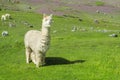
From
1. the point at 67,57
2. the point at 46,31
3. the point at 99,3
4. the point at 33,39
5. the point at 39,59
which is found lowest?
the point at 99,3

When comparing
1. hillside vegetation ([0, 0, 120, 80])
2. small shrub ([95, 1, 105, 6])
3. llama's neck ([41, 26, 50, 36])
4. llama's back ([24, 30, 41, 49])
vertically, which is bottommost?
small shrub ([95, 1, 105, 6])

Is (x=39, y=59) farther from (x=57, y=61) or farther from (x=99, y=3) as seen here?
(x=99, y=3)

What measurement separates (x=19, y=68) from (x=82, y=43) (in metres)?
12.2

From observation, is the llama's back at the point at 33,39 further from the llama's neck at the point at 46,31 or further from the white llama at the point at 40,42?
the llama's neck at the point at 46,31

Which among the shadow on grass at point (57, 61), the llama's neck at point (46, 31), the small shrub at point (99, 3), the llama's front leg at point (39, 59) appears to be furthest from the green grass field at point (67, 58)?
the small shrub at point (99, 3)

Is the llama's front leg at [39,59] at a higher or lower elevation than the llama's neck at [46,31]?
lower

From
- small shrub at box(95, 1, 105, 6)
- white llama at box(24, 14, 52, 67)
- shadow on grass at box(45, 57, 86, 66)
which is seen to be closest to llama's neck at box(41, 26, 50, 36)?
white llama at box(24, 14, 52, 67)

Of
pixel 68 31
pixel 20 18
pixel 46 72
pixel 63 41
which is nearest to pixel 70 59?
pixel 46 72

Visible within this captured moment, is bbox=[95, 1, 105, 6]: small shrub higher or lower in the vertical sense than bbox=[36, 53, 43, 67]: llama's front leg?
lower

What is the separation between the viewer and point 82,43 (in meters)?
43.3

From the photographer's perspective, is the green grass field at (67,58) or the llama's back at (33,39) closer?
the green grass field at (67,58)

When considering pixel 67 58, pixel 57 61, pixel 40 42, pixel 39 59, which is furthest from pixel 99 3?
pixel 40 42

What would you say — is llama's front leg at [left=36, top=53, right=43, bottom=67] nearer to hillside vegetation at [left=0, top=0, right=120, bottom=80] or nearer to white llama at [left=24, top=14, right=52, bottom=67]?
white llama at [left=24, top=14, right=52, bottom=67]

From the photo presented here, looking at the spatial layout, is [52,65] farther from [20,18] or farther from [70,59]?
[20,18]
